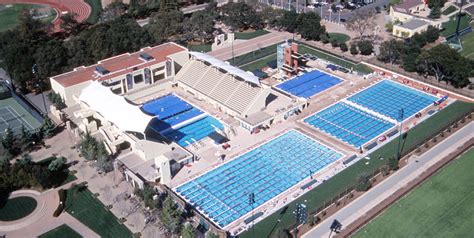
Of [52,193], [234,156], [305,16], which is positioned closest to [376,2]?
[305,16]

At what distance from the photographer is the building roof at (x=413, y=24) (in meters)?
90.1

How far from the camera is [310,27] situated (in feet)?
294

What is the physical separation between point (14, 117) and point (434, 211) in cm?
5608

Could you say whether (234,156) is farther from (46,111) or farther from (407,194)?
(46,111)

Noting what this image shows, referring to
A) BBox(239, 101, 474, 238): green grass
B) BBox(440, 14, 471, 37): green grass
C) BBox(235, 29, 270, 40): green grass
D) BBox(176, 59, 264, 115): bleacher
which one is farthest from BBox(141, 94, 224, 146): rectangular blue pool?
BBox(440, 14, 471, 37): green grass

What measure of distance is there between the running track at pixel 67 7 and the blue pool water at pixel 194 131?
50238 millimetres

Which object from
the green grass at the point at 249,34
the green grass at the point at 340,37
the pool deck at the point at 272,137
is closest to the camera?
the pool deck at the point at 272,137

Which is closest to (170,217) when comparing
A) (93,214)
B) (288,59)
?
(93,214)

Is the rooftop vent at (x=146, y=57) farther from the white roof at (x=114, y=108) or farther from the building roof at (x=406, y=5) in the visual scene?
the building roof at (x=406, y=5)

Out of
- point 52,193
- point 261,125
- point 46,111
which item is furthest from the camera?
point 46,111

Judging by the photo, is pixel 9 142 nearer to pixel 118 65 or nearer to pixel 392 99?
pixel 118 65

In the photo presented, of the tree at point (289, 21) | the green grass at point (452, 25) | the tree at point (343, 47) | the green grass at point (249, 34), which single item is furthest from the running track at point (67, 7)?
the green grass at point (452, 25)

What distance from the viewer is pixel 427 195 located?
176 feet

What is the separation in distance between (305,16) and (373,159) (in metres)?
39.3
